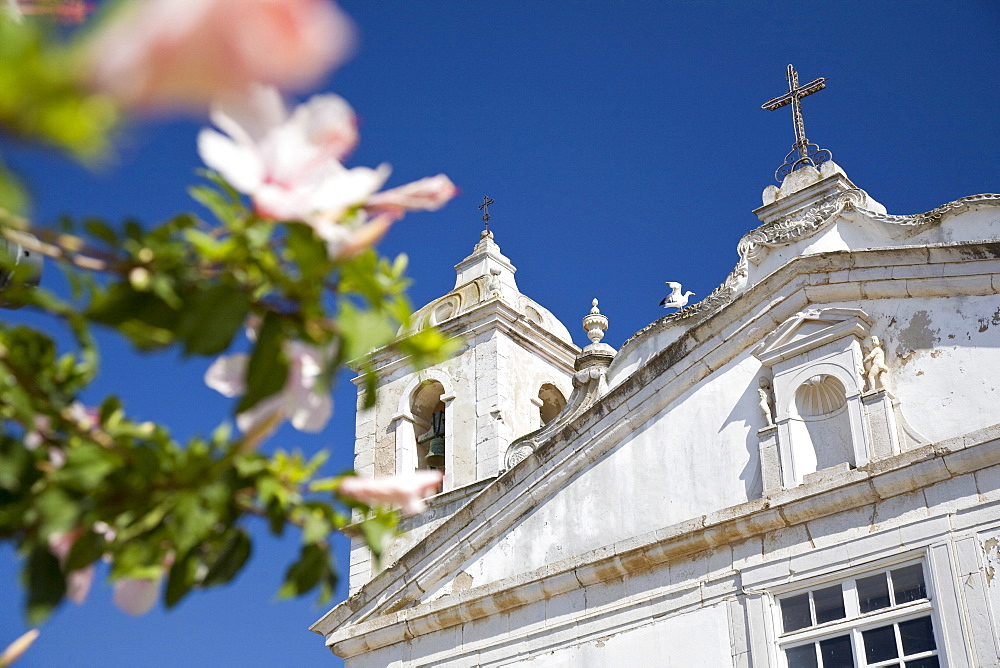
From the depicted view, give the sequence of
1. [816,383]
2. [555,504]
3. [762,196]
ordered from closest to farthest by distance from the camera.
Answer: [816,383]
[555,504]
[762,196]

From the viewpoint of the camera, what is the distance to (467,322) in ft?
52.9

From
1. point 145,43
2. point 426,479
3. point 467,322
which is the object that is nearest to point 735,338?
point 467,322

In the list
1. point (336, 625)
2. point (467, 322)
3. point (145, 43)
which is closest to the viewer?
point (145, 43)

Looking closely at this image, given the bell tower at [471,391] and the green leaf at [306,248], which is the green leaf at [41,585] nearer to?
the green leaf at [306,248]

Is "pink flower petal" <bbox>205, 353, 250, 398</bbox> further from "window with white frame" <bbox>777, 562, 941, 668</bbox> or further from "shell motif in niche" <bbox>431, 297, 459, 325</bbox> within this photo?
"shell motif in niche" <bbox>431, 297, 459, 325</bbox>

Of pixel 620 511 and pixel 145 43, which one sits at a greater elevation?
pixel 620 511

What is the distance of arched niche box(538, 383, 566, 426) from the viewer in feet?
54.0

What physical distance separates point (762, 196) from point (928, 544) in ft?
15.7

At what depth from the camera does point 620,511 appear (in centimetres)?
1029

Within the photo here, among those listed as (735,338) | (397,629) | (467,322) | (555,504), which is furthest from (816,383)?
(467,322)

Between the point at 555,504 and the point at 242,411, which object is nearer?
the point at 242,411

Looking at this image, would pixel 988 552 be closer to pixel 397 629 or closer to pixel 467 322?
pixel 397 629

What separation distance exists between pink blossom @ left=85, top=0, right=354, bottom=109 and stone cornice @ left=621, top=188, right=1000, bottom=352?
943 centimetres

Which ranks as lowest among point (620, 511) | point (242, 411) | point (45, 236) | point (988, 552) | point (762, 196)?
point (242, 411)
